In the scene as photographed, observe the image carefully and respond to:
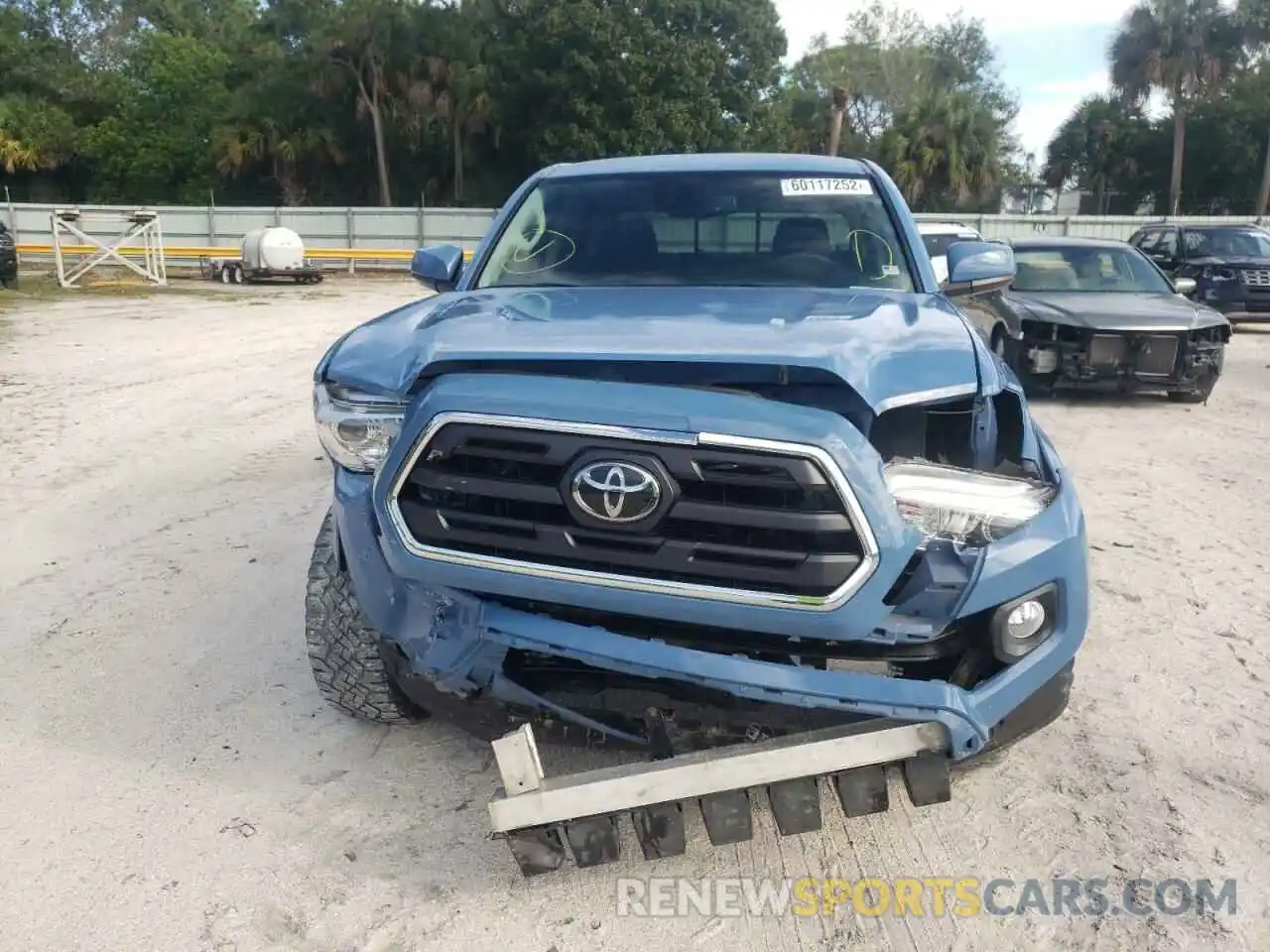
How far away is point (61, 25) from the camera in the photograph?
4978cm

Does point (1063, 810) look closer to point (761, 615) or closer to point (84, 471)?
point (761, 615)

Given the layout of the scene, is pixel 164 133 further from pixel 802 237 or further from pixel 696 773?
pixel 696 773

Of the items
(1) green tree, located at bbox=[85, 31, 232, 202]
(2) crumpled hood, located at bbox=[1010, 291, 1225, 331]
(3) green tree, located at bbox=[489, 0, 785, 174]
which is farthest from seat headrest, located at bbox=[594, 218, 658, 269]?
(1) green tree, located at bbox=[85, 31, 232, 202]

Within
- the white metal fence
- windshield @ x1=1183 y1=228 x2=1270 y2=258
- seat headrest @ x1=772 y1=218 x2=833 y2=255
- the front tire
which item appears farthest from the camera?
the white metal fence

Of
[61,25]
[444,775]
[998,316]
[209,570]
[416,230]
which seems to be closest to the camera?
[444,775]

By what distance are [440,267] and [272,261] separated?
20.7m

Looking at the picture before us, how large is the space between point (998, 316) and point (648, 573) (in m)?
7.70

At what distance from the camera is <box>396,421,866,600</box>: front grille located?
2180mm

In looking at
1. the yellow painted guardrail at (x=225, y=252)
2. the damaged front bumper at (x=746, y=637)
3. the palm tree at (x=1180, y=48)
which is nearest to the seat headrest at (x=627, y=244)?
the damaged front bumper at (x=746, y=637)

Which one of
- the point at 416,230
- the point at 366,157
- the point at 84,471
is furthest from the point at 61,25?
the point at 84,471

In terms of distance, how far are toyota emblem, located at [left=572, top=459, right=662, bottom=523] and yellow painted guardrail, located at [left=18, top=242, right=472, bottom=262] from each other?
25.1 m

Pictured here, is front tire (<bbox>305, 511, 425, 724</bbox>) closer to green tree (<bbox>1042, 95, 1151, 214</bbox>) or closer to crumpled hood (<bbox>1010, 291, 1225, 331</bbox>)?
crumpled hood (<bbox>1010, 291, 1225, 331</bbox>)

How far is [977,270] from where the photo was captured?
390 centimetres

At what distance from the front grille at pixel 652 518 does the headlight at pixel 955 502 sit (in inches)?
8.4
